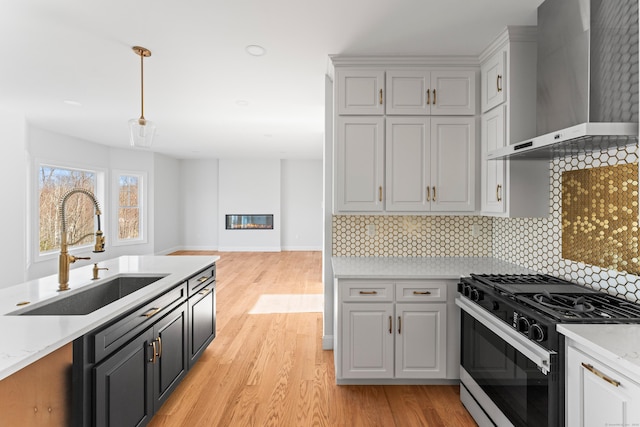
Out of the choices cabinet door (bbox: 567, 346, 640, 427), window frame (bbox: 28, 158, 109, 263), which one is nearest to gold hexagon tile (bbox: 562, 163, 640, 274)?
cabinet door (bbox: 567, 346, 640, 427)

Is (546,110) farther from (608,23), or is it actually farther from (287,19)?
(287,19)

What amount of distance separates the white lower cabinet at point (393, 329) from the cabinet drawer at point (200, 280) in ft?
3.81

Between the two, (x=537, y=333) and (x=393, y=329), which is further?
(x=393, y=329)

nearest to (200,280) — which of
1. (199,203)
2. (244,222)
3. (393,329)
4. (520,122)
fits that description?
(393,329)

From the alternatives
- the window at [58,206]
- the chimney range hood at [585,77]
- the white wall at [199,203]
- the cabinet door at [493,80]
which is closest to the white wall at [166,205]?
the white wall at [199,203]

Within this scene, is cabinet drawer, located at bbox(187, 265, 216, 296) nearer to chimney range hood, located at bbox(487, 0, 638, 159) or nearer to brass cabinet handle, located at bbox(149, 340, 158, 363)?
brass cabinet handle, located at bbox(149, 340, 158, 363)

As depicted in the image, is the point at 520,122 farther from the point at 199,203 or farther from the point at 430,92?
the point at 199,203

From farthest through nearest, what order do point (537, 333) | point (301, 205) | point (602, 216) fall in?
point (301, 205) → point (602, 216) → point (537, 333)

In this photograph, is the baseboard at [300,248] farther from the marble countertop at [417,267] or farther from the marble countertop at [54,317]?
the marble countertop at [54,317]

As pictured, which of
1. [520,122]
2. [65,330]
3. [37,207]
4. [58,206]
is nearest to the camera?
[65,330]

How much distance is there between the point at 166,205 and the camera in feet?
28.8

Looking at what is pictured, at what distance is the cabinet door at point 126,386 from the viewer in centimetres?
148

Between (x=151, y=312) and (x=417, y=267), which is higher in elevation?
(x=417, y=267)

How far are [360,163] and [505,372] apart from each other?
1.74 metres
